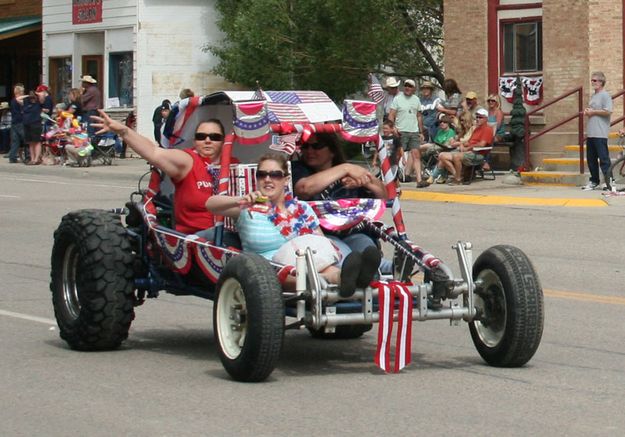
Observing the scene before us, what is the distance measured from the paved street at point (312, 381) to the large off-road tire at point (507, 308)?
0.46 ft

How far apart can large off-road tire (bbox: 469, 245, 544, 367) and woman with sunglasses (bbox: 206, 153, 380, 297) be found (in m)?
0.94

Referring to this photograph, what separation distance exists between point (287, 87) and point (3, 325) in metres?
21.7

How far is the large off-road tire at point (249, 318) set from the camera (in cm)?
796

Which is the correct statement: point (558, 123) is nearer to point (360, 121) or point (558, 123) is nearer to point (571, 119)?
point (571, 119)

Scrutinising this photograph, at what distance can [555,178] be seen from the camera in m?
24.5

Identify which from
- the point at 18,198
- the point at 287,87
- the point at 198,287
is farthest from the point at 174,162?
the point at 287,87

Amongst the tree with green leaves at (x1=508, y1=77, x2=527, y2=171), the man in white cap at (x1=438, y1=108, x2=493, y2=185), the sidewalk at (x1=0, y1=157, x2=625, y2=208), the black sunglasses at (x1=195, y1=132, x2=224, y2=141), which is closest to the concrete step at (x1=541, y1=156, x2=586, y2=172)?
the tree with green leaves at (x1=508, y1=77, x2=527, y2=171)

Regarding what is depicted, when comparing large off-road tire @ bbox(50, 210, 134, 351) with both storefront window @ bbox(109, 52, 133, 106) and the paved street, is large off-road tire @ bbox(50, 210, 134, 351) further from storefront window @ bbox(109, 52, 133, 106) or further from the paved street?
storefront window @ bbox(109, 52, 133, 106)

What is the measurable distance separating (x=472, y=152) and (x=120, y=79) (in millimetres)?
16288

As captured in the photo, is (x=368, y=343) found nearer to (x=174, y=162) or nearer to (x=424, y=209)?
(x=174, y=162)

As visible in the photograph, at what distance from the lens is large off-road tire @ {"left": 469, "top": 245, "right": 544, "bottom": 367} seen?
8.43 meters

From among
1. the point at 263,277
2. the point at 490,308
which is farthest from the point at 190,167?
the point at 490,308

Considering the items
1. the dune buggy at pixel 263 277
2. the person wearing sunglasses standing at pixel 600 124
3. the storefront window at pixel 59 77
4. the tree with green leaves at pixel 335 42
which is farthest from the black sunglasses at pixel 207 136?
the storefront window at pixel 59 77

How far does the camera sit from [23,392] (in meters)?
8.07
